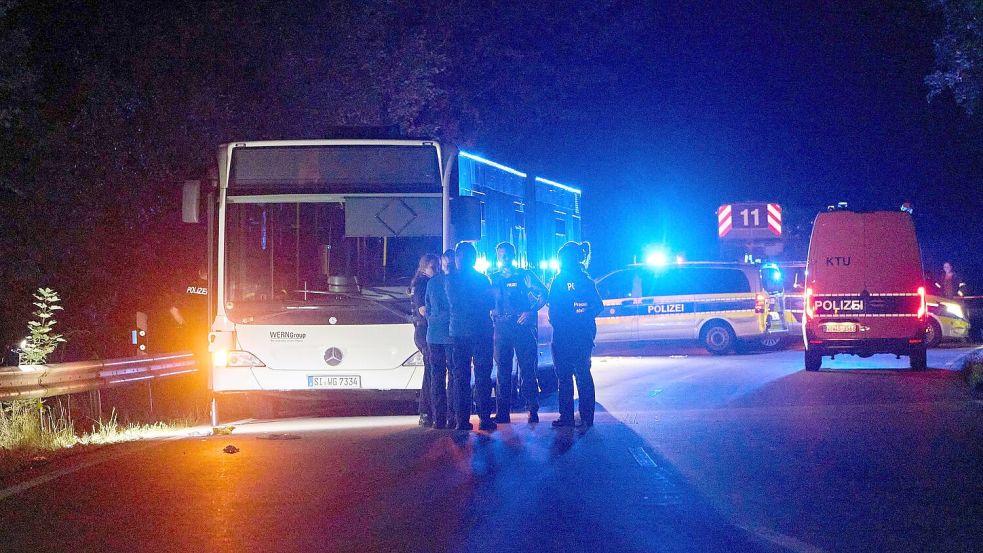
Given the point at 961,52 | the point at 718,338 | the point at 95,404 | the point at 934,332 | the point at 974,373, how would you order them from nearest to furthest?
the point at 95,404 → the point at 961,52 → the point at 974,373 → the point at 718,338 → the point at 934,332

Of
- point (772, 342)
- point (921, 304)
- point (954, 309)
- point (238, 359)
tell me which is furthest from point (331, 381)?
point (954, 309)

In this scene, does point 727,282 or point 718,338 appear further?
point 718,338

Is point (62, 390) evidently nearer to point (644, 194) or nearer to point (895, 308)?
point (895, 308)

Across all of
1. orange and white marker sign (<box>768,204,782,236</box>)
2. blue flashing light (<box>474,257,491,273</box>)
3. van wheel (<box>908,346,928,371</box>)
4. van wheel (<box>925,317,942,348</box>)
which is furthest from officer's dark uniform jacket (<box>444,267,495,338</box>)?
van wheel (<box>925,317,942,348</box>)

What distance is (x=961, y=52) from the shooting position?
17.7 meters

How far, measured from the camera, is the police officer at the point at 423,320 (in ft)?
46.1

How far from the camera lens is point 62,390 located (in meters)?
15.0

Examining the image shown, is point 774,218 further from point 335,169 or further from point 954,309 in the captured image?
point 335,169

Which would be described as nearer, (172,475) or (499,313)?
(172,475)

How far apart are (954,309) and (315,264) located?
18630 mm

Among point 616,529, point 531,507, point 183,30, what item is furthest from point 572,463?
point 183,30

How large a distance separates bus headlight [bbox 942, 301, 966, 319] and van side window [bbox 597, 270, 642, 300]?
6.73 metres

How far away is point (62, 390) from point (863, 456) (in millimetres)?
8881

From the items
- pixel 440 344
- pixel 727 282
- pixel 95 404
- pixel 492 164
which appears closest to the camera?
pixel 440 344
